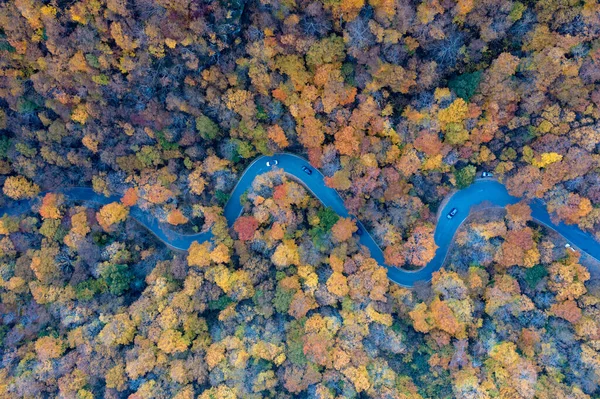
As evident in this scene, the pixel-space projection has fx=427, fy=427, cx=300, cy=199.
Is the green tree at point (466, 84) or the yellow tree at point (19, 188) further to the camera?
the yellow tree at point (19, 188)

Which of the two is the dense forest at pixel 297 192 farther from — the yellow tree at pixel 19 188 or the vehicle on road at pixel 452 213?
the vehicle on road at pixel 452 213

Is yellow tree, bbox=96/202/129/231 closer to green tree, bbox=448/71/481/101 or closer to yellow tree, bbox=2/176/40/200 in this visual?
yellow tree, bbox=2/176/40/200

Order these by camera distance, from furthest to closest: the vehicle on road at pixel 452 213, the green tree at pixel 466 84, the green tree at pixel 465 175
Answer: the vehicle on road at pixel 452 213, the green tree at pixel 465 175, the green tree at pixel 466 84

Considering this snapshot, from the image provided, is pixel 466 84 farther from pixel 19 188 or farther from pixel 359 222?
pixel 19 188

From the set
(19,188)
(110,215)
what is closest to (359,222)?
(110,215)

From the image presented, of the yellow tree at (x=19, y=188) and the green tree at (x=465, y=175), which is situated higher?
the green tree at (x=465, y=175)

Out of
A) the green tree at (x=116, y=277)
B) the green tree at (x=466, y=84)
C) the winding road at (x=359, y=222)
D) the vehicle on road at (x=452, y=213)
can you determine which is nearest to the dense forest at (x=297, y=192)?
the green tree at (x=466, y=84)

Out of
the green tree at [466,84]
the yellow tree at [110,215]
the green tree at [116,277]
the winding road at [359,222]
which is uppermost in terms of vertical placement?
the green tree at [466,84]
